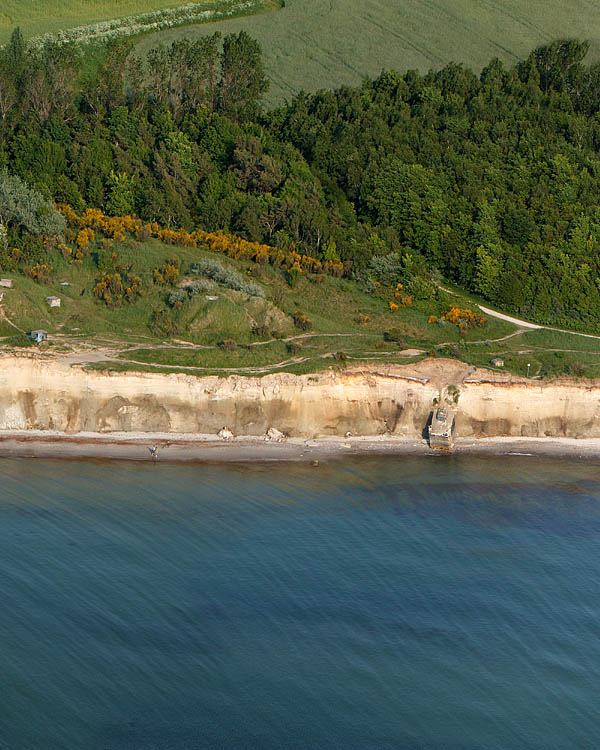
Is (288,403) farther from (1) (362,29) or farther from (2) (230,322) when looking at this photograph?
(1) (362,29)

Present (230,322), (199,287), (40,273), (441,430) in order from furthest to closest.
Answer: (40,273)
(199,287)
(230,322)
(441,430)

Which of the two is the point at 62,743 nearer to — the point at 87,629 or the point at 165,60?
the point at 87,629

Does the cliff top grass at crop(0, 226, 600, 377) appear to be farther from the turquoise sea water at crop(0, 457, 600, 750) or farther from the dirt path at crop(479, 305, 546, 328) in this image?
the turquoise sea water at crop(0, 457, 600, 750)

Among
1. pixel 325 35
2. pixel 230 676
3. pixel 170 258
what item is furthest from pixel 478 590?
pixel 325 35

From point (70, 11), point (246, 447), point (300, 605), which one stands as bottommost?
point (300, 605)

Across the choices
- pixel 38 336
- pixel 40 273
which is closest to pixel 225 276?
pixel 40 273

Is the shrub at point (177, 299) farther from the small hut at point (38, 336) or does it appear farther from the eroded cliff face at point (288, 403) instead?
the small hut at point (38, 336)
